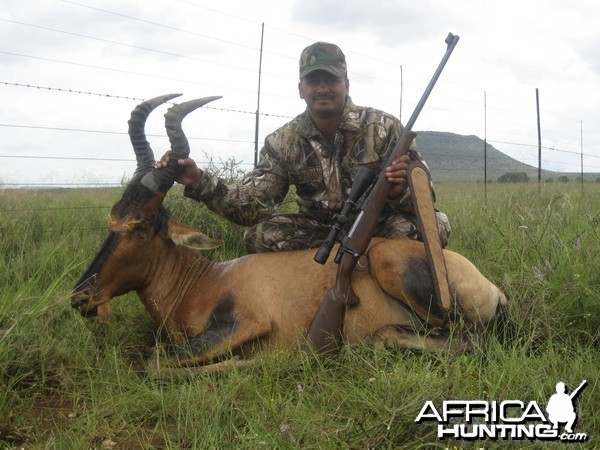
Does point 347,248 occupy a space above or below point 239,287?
above

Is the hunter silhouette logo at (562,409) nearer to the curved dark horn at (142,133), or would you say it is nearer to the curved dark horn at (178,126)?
the curved dark horn at (178,126)

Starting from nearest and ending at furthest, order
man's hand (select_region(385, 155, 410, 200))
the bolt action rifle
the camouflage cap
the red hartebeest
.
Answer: the bolt action rifle, the red hartebeest, man's hand (select_region(385, 155, 410, 200)), the camouflage cap

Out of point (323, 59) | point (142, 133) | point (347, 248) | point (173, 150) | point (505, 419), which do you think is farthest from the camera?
point (323, 59)

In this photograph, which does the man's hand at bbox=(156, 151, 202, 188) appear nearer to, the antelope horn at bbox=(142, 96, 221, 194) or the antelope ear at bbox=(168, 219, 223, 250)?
the antelope horn at bbox=(142, 96, 221, 194)

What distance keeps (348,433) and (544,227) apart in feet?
11.0

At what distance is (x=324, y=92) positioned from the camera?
4867 mm

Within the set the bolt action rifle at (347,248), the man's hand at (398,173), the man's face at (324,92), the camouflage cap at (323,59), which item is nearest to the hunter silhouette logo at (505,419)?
the bolt action rifle at (347,248)

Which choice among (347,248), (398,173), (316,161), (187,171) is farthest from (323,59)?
(347,248)

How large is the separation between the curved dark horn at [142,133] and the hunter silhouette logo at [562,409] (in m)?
2.87

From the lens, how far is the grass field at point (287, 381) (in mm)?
2742

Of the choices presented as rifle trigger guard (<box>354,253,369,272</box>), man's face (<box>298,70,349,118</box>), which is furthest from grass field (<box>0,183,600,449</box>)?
man's face (<box>298,70,349,118</box>)

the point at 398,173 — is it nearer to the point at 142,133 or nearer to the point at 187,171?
the point at 187,171

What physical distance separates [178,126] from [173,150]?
0.16 m

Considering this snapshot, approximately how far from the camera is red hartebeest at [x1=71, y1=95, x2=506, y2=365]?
401cm
